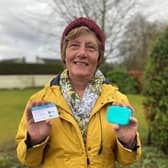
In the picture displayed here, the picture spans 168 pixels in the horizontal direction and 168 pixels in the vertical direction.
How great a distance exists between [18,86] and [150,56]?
26361 millimetres

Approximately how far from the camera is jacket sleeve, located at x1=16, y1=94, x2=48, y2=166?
252 cm

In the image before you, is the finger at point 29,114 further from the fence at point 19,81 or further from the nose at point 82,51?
the fence at point 19,81

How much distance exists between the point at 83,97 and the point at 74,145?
1.02ft

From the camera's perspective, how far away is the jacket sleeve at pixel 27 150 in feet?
8.26

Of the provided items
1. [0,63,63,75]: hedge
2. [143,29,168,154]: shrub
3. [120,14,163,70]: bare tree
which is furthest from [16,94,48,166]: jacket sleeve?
[0,63,63,75]: hedge

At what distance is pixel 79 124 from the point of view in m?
2.57

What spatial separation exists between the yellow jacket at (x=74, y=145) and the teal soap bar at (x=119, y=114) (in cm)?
18

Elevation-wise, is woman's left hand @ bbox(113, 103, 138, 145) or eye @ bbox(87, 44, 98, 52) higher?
eye @ bbox(87, 44, 98, 52)

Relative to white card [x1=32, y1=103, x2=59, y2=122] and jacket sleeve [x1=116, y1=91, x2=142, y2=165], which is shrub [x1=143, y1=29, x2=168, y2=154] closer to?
jacket sleeve [x1=116, y1=91, x2=142, y2=165]

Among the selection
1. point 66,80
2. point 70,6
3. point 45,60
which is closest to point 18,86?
point 70,6

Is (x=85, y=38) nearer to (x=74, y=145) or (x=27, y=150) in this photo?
(x=74, y=145)

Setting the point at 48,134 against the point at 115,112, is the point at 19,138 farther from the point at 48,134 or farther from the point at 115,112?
the point at 115,112

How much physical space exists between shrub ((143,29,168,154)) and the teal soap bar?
191 inches

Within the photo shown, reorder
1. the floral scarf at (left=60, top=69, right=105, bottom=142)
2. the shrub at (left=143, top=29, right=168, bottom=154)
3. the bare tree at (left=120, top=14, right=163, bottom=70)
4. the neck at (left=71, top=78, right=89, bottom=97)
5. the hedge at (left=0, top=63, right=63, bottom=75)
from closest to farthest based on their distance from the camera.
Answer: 1. the floral scarf at (left=60, top=69, right=105, bottom=142)
2. the neck at (left=71, top=78, right=89, bottom=97)
3. the shrub at (left=143, top=29, right=168, bottom=154)
4. the bare tree at (left=120, top=14, right=163, bottom=70)
5. the hedge at (left=0, top=63, right=63, bottom=75)
